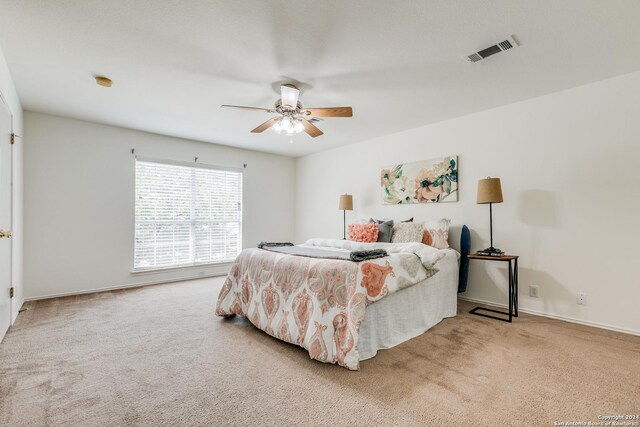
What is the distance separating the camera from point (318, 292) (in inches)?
91.0

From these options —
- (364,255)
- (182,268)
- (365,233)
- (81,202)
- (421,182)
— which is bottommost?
(182,268)

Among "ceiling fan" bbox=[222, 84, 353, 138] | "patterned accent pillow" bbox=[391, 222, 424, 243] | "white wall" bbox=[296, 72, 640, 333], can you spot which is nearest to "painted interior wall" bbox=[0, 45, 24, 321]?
"ceiling fan" bbox=[222, 84, 353, 138]

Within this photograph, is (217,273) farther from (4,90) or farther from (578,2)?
(578,2)

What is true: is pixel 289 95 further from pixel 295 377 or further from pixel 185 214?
pixel 185 214

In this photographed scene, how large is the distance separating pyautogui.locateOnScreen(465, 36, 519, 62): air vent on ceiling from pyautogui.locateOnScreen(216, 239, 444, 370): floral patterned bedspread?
172cm

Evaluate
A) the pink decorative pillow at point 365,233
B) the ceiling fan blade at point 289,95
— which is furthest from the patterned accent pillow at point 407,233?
the ceiling fan blade at point 289,95

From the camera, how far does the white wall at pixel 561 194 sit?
2.79m

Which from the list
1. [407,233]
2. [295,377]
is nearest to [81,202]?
[295,377]

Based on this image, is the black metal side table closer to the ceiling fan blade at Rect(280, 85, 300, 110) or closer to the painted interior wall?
the ceiling fan blade at Rect(280, 85, 300, 110)

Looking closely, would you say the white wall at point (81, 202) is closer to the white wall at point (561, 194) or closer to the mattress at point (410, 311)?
the mattress at point (410, 311)

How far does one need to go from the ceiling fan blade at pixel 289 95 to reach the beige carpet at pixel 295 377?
85.0 inches

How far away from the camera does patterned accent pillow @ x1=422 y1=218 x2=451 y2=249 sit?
366 centimetres

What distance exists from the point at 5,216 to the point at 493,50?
169 inches

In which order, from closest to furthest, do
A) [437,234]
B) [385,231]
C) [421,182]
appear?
[437,234] < [385,231] < [421,182]
